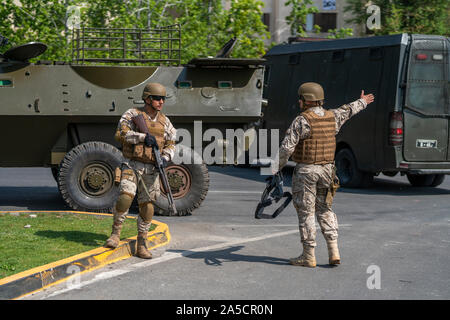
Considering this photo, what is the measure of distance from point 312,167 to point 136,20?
1819cm

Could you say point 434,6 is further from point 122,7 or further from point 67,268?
point 67,268

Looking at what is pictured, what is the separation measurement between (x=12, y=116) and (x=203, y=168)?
2.70 meters

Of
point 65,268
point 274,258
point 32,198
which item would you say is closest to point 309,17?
point 32,198

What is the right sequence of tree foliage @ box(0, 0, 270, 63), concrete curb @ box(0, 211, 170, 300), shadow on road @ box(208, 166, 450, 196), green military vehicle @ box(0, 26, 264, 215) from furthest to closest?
tree foliage @ box(0, 0, 270, 63)
shadow on road @ box(208, 166, 450, 196)
green military vehicle @ box(0, 26, 264, 215)
concrete curb @ box(0, 211, 170, 300)

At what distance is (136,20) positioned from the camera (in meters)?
24.8

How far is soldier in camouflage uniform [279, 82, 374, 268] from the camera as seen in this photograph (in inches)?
295

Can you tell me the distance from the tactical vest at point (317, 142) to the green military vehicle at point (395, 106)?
6.33 m

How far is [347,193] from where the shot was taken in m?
13.9

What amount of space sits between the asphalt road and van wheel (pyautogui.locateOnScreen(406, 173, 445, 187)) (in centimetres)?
205

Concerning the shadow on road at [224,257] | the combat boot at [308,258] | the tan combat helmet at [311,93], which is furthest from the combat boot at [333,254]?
the tan combat helmet at [311,93]

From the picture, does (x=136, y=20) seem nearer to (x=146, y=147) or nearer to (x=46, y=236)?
(x=46, y=236)

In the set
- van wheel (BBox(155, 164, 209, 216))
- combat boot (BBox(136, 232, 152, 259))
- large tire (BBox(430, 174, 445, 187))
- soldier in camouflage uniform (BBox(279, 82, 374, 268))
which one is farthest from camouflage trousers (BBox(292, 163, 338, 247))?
large tire (BBox(430, 174, 445, 187))

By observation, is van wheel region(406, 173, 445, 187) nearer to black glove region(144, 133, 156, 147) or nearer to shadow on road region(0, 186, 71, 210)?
shadow on road region(0, 186, 71, 210)

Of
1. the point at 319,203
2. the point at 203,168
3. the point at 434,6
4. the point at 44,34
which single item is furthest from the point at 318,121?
the point at 434,6
